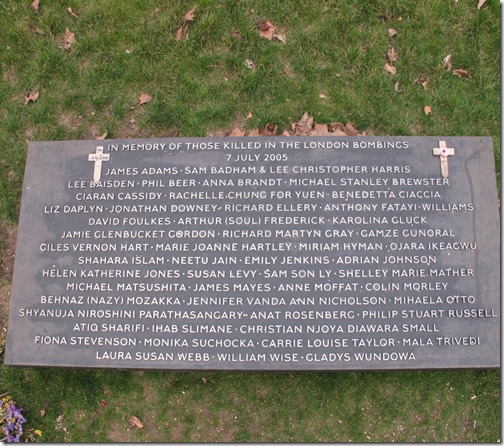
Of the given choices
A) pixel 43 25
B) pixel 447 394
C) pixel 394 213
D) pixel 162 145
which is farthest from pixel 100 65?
pixel 447 394

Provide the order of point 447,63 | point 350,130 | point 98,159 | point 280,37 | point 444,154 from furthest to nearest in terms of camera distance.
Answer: point 280,37
point 447,63
point 350,130
point 98,159
point 444,154

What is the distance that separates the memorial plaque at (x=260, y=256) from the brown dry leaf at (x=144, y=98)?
0.87 meters

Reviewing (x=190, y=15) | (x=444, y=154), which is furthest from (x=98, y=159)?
(x=444, y=154)

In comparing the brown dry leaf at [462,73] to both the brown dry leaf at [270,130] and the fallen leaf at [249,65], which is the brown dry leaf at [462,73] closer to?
the brown dry leaf at [270,130]

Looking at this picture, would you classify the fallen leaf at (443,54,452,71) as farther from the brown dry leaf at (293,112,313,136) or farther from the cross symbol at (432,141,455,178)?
the brown dry leaf at (293,112,313,136)

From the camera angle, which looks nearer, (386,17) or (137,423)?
(137,423)

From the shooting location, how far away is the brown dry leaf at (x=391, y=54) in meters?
4.96

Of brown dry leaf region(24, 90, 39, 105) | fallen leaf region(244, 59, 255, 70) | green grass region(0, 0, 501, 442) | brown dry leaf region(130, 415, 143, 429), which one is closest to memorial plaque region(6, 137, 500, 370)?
green grass region(0, 0, 501, 442)

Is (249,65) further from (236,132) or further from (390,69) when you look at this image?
(390,69)

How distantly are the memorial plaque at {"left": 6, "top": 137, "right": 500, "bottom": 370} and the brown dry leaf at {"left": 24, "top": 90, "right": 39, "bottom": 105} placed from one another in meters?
1.04

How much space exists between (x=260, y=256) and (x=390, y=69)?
2.38 meters

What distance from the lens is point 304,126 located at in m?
4.79

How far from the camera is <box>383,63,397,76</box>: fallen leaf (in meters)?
4.95

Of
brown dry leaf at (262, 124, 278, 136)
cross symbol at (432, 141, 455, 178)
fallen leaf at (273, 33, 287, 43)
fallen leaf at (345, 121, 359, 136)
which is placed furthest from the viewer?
fallen leaf at (273, 33, 287, 43)
